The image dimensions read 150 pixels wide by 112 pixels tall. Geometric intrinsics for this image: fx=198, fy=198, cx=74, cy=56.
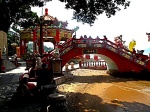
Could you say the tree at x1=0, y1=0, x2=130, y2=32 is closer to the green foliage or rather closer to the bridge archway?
the green foliage

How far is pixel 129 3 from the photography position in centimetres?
1092

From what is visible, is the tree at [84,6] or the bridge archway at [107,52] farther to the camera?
the bridge archway at [107,52]

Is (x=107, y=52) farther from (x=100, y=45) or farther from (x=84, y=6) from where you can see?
(x=84, y=6)

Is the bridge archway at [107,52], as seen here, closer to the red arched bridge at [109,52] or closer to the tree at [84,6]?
the red arched bridge at [109,52]

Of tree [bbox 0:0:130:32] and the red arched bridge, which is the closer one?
tree [bbox 0:0:130:32]

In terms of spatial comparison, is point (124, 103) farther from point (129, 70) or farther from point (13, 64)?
point (13, 64)

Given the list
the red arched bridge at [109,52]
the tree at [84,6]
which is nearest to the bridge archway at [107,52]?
Answer: the red arched bridge at [109,52]

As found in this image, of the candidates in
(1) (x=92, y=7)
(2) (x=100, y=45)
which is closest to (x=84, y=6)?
(1) (x=92, y=7)

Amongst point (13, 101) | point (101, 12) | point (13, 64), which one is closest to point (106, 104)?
point (13, 101)

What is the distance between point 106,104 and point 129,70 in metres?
9.41

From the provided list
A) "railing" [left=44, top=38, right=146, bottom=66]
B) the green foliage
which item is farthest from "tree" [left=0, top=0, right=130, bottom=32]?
"railing" [left=44, top=38, right=146, bottom=66]

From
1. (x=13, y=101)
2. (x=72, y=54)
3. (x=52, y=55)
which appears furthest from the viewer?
(x=72, y=54)

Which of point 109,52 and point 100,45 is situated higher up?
point 100,45

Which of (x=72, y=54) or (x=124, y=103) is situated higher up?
(x=72, y=54)
